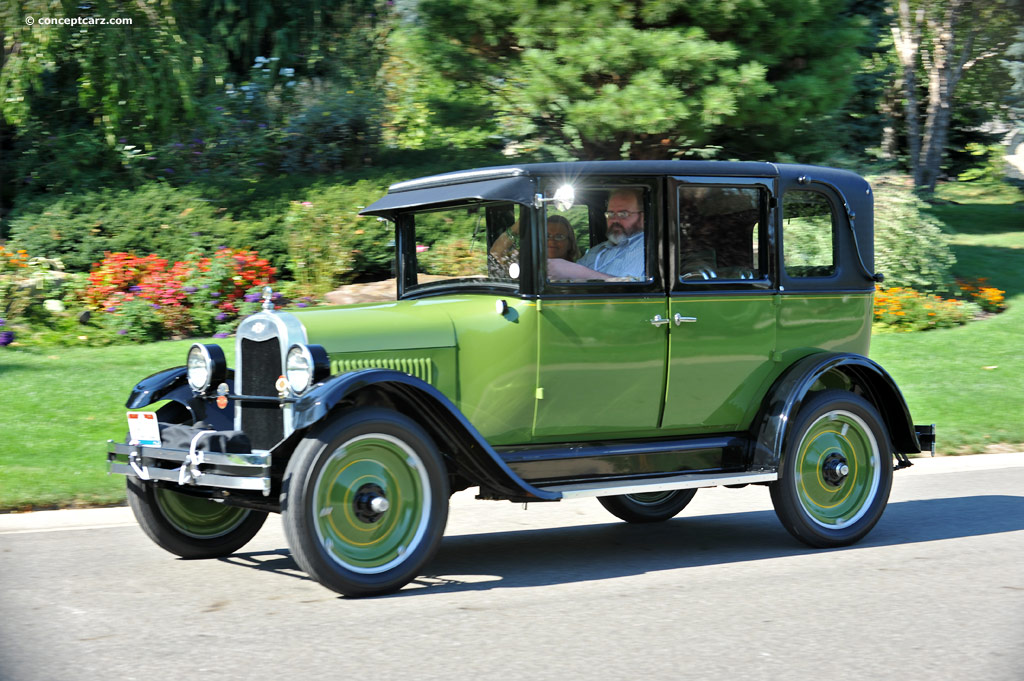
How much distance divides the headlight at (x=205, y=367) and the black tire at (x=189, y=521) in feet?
1.86

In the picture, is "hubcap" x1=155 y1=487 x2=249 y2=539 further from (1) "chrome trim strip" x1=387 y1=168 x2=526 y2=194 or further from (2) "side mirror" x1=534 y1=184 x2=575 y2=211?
(2) "side mirror" x1=534 y1=184 x2=575 y2=211

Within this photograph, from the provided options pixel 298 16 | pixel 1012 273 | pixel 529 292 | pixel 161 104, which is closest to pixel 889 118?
pixel 1012 273

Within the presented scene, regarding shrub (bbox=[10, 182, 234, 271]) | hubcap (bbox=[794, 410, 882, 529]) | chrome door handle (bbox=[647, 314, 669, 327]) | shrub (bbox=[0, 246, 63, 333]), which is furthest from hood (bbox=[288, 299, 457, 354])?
shrub (bbox=[10, 182, 234, 271])

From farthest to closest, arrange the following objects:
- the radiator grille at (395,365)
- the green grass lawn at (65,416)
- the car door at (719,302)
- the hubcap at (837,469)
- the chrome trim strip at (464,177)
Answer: the green grass lawn at (65,416), the hubcap at (837,469), the car door at (719,302), the chrome trim strip at (464,177), the radiator grille at (395,365)

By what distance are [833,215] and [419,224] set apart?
8.13 ft

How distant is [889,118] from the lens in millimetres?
25531

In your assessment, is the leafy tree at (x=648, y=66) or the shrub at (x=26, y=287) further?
the leafy tree at (x=648, y=66)

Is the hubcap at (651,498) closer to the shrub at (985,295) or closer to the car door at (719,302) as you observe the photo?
the car door at (719,302)

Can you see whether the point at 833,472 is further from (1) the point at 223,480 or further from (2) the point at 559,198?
(1) the point at 223,480

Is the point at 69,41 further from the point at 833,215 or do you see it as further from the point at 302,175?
the point at 833,215

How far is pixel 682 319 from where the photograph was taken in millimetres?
6129

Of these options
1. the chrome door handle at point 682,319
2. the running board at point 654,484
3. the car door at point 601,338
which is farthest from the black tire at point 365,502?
the chrome door handle at point 682,319

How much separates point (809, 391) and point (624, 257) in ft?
4.73

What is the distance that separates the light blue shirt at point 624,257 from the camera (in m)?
6.03
